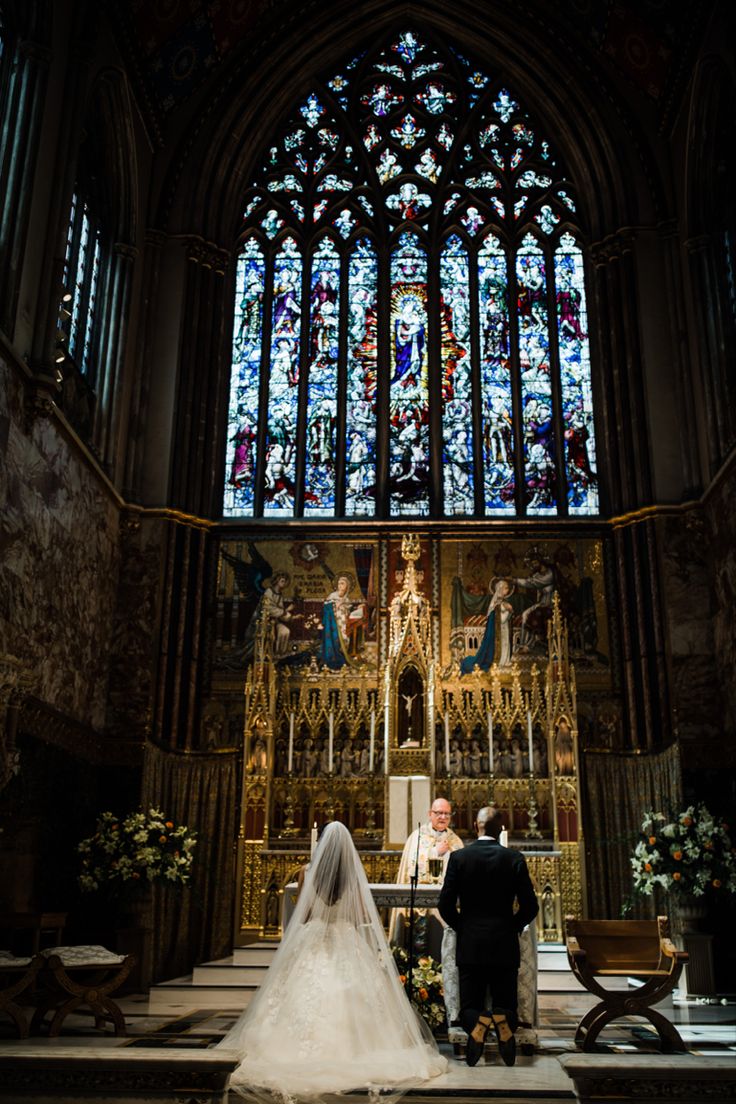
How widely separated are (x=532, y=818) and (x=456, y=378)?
24.7 ft

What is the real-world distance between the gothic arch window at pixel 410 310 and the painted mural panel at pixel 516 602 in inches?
34.8

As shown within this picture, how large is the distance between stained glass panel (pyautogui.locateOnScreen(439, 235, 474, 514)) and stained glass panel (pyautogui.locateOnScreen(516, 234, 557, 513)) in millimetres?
880

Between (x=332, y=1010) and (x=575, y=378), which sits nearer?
(x=332, y=1010)

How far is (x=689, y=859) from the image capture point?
1222cm

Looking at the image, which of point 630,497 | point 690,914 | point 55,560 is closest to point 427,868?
point 690,914

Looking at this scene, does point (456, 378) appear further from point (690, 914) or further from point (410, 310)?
point (690, 914)

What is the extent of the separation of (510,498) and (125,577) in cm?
600

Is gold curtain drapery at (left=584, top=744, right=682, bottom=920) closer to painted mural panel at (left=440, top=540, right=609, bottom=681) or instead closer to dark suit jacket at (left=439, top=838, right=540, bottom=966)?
painted mural panel at (left=440, top=540, right=609, bottom=681)

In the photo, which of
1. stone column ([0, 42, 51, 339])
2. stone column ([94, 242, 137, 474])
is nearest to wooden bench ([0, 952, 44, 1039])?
stone column ([0, 42, 51, 339])

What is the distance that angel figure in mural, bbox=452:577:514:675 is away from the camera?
15.7 metres

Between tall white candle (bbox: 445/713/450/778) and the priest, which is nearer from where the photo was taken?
the priest

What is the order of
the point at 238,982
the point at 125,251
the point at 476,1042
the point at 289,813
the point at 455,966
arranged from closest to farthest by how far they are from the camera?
the point at 476,1042
the point at 455,966
the point at 238,982
the point at 289,813
the point at 125,251

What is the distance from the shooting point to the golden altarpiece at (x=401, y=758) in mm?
13117

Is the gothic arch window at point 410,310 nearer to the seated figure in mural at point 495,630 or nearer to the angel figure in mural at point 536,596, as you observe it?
the angel figure in mural at point 536,596
